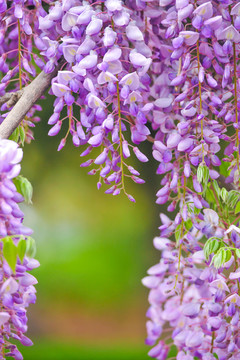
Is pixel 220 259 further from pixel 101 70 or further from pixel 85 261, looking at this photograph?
pixel 85 261

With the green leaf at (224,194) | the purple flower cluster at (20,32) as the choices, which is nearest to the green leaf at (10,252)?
the purple flower cluster at (20,32)

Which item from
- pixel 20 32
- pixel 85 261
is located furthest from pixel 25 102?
pixel 85 261

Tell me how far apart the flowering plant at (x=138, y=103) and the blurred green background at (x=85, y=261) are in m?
5.42

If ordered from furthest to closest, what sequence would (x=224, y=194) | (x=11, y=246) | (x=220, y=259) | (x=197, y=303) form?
(x=197, y=303), (x=224, y=194), (x=220, y=259), (x=11, y=246)

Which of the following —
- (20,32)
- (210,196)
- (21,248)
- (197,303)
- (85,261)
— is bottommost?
(85,261)

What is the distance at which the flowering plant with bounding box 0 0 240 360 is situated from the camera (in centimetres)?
100

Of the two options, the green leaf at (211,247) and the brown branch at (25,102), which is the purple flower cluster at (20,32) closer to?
the brown branch at (25,102)

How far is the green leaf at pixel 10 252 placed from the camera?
840mm

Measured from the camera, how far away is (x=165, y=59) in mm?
1226

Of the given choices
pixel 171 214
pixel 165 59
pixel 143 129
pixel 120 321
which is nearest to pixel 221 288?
pixel 143 129

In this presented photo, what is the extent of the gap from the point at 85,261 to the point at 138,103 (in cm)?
788

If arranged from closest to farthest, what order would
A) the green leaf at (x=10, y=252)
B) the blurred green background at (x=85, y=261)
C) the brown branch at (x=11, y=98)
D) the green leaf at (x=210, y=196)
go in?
1. the green leaf at (x=10, y=252)
2. the brown branch at (x=11, y=98)
3. the green leaf at (x=210, y=196)
4. the blurred green background at (x=85, y=261)

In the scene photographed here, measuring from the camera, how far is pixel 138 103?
110 cm

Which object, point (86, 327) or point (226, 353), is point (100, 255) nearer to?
point (86, 327)
